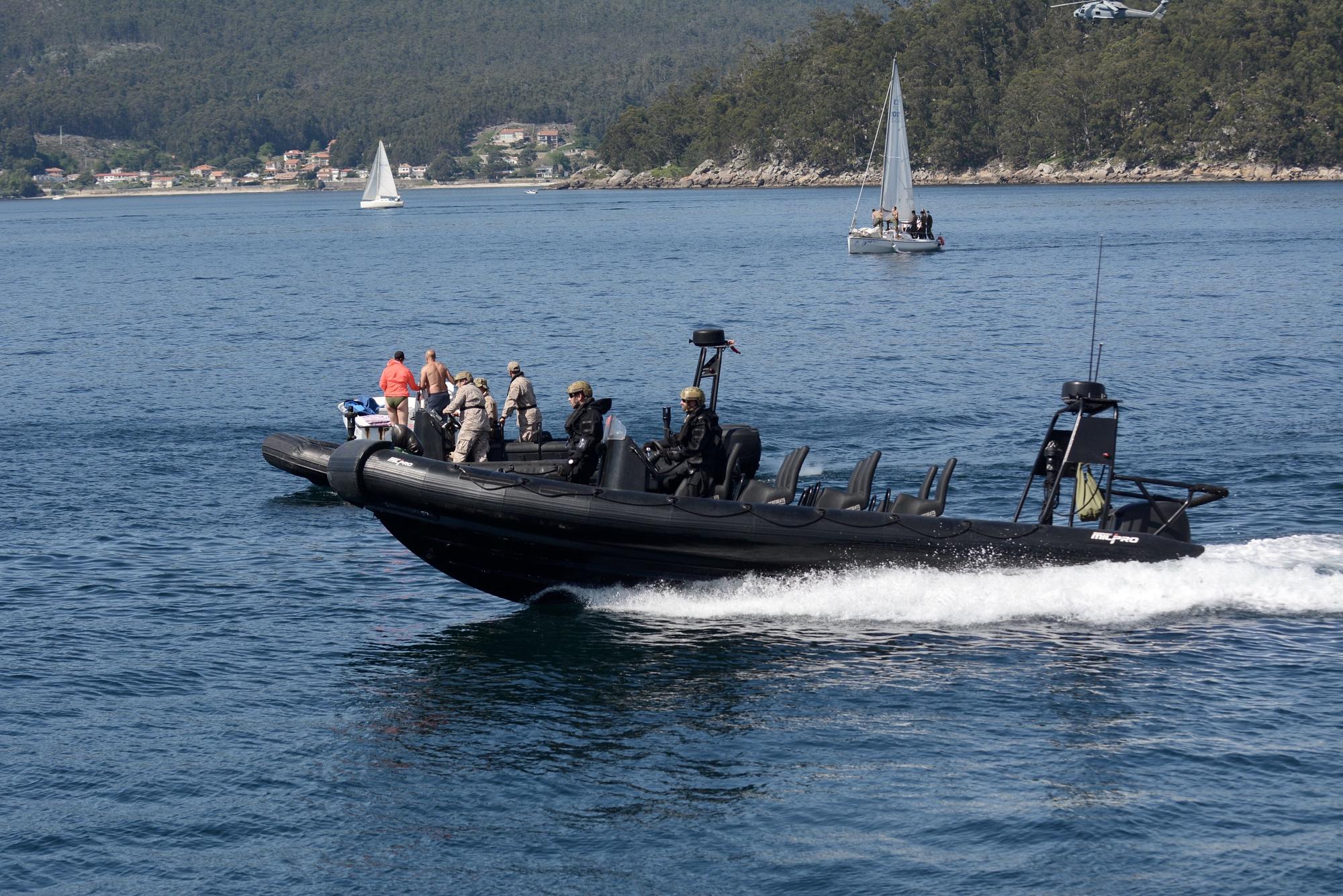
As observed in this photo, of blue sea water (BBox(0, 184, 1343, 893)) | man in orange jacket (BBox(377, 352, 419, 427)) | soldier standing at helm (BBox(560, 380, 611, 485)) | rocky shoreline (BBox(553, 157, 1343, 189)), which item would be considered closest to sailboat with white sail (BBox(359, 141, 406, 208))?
rocky shoreline (BBox(553, 157, 1343, 189))

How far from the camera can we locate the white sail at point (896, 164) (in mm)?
68500

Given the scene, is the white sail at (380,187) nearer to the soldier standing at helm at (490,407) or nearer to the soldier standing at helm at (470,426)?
the soldier standing at helm at (490,407)

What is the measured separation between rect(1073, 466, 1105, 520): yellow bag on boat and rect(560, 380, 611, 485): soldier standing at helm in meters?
5.12

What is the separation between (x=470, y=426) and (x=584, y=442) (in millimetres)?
3356

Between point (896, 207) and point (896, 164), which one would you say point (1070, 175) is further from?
point (896, 164)

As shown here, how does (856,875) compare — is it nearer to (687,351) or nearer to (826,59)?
(687,351)

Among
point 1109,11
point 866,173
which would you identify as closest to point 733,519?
point 866,173

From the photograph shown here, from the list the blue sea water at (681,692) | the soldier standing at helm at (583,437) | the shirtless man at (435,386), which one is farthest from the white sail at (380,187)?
the soldier standing at helm at (583,437)

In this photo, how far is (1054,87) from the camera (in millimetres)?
161375

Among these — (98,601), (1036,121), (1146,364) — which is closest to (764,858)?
(98,601)

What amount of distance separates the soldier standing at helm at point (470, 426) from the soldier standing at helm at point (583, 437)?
117 inches

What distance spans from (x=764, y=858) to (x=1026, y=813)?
2113mm

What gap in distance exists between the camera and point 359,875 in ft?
35.1

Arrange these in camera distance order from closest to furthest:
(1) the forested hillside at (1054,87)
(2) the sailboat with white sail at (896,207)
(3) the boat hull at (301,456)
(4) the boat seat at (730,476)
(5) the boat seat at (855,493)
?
1. (5) the boat seat at (855,493)
2. (4) the boat seat at (730,476)
3. (3) the boat hull at (301,456)
4. (2) the sailboat with white sail at (896,207)
5. (1) the forested hillside at (1054,87)
